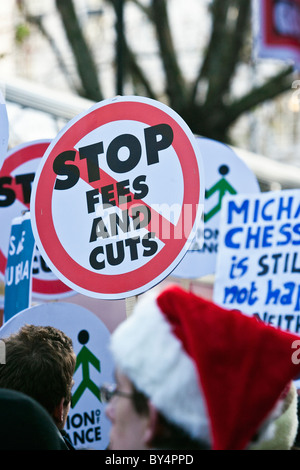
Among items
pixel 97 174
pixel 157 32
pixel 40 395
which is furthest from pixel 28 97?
pixel 157 32

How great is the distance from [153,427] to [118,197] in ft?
3.75

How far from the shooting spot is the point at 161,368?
1.38 m

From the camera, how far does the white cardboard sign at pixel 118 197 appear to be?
2348 mm

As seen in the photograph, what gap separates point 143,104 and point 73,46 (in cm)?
736

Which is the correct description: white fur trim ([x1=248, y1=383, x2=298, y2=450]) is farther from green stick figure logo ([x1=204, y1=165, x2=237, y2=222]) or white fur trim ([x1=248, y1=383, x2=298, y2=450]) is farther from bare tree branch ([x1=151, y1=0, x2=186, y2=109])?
bare tree branch ([x1=151, y1=0, x2=186, y2=109])

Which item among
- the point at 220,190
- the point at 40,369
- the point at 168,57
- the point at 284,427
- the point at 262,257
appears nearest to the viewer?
the point at 284,427

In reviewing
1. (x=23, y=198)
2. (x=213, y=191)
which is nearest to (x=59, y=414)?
(x=23, y=198)

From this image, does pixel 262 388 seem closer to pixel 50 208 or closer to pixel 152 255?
pixel 152 255

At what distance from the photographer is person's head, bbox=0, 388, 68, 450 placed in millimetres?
1599

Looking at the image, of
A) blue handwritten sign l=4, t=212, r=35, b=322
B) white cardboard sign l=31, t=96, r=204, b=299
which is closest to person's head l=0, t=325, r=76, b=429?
white cardboard sign l=31, t=96, r=204, b=299

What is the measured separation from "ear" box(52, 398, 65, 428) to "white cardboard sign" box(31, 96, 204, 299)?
14.1 inches

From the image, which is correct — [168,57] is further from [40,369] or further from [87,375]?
[40,369]

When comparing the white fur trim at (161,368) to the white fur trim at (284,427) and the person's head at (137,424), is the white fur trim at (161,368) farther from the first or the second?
the white fur trim at (284,427)

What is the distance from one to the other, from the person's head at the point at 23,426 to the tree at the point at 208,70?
8065mm
